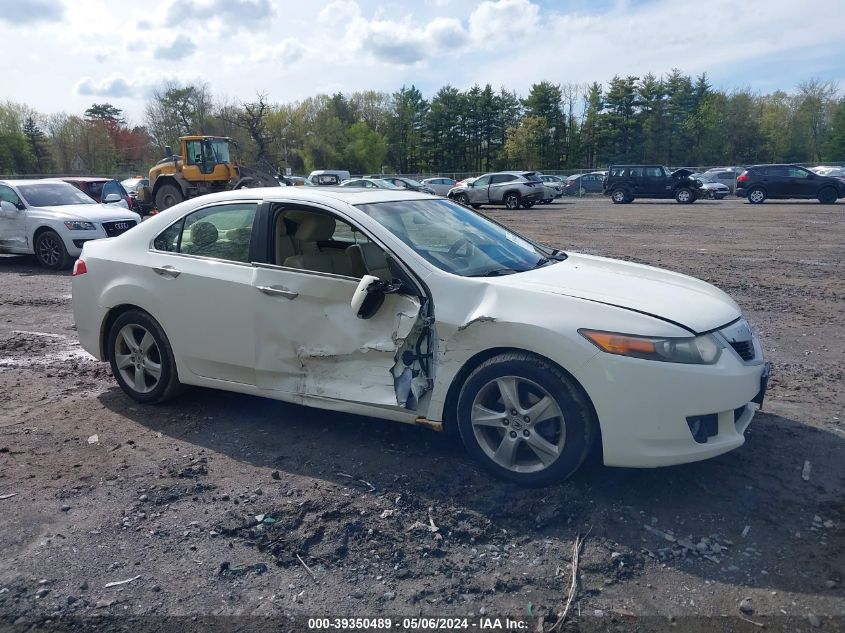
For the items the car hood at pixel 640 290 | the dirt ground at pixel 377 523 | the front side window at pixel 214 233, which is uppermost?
the front side window at pixel 214 233

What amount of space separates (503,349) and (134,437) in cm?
267

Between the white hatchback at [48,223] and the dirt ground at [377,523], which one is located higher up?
the white hatchback at [48,223]

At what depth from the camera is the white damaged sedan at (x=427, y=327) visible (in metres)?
3.47

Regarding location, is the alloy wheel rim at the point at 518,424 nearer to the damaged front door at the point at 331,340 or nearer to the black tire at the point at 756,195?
the damaged front door at the point at 331,340

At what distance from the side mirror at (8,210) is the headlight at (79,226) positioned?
1283 mm

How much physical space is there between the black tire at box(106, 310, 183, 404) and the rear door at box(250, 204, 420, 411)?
878 millimetres

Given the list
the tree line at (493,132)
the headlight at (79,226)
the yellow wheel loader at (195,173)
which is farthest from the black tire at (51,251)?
the tree line at (493,132)

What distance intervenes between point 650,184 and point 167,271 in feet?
109

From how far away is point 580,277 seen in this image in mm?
4168

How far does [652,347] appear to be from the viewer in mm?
3428

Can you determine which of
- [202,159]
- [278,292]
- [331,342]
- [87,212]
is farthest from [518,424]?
[202,159]

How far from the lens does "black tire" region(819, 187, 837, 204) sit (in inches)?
1131

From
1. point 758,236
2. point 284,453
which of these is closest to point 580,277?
point 284,453

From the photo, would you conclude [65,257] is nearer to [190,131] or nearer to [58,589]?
[58,589]
